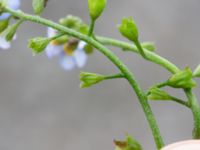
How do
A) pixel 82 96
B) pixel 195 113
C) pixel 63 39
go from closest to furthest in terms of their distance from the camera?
pixel 195 113 → pixel 63 39 → pixel 82 96

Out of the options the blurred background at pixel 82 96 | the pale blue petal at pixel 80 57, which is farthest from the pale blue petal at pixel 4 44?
the blurred background at pixel 82 96

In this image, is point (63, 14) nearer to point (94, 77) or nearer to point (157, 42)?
point (157, 42)

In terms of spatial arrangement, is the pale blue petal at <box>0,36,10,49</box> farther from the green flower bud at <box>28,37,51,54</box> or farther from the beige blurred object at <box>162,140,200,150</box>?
the beige blurred object at <box>162,140,200,150</box>

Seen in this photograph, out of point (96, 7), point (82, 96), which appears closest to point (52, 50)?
point (96, 7)

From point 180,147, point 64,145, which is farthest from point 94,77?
point 64,145

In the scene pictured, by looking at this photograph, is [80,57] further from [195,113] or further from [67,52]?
[195,113]

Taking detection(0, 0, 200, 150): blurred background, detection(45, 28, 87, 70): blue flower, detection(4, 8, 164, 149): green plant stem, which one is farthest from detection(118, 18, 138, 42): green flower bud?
detection(0, 0, 200, 150): blurred background
